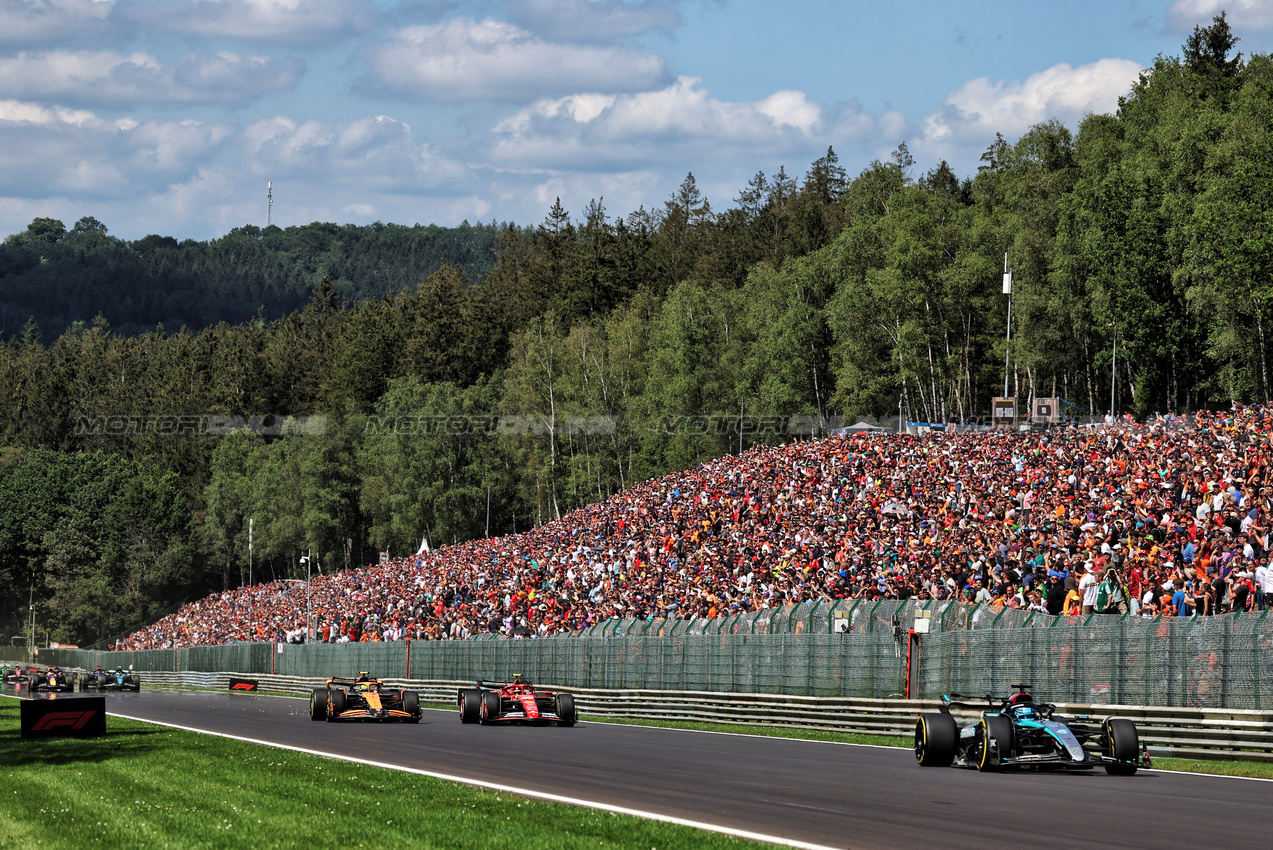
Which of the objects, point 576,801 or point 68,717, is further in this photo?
point 68,717

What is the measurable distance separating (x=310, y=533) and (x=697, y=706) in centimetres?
7989

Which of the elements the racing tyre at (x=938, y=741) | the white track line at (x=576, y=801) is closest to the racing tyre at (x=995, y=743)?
the racing tyre at (x=938, y=741)

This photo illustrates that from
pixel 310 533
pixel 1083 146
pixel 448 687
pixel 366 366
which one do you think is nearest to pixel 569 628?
pixel 448 687

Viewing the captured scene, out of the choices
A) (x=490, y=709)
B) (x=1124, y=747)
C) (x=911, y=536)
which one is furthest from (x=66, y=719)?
(x=911, y=536)

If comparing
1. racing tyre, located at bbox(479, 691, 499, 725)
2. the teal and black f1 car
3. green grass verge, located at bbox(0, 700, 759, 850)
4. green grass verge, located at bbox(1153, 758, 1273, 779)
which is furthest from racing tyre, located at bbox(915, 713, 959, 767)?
racing tyre, located at bbox(479, 691, 499, 725)

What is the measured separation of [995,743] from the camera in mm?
17281

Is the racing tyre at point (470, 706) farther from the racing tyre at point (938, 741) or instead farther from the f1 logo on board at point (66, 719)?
the racing tyre at point (938, 741)

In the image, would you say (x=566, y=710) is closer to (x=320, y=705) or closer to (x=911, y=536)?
(x=320, y=705)

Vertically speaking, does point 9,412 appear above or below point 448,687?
above

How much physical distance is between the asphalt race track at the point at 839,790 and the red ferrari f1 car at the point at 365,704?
525 cm

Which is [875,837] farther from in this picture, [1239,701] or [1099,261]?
[1099,261]

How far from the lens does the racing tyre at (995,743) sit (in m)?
17.3

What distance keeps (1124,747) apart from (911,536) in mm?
17778

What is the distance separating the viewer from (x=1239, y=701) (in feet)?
60.8
